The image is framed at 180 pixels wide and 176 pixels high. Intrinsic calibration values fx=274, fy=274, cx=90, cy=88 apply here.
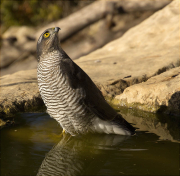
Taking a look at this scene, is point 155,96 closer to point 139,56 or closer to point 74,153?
point 74,153

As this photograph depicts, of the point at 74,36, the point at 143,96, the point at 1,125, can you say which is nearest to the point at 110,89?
the point at 143,96

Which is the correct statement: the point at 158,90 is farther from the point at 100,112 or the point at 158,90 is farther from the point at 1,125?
the point at 1,125

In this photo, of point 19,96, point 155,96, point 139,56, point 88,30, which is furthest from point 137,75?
point 88,30

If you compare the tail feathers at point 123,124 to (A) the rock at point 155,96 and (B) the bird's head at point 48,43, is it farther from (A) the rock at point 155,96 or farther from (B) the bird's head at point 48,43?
(B) the bird's head at point 48,43

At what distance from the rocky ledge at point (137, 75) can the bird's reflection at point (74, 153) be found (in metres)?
1.02

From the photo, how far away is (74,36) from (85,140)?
824 centimetres

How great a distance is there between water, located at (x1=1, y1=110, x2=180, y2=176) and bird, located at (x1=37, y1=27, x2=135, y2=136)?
15cm

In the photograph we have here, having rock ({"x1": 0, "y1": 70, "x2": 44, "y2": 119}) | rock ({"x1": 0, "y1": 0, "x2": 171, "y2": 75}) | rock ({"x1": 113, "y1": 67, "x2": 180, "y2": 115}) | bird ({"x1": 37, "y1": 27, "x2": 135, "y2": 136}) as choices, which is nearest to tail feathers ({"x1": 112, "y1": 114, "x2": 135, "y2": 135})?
bird ({"x1": 37, "y1": 27, "x2": 135, "y2": 136})

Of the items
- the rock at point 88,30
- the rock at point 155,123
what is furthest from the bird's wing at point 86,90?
the rock at point 88,30

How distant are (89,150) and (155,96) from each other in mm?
1597

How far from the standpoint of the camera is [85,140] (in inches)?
139

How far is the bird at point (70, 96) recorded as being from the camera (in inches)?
129

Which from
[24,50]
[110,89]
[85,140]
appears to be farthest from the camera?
[24,50]

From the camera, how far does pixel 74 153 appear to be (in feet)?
10.2
